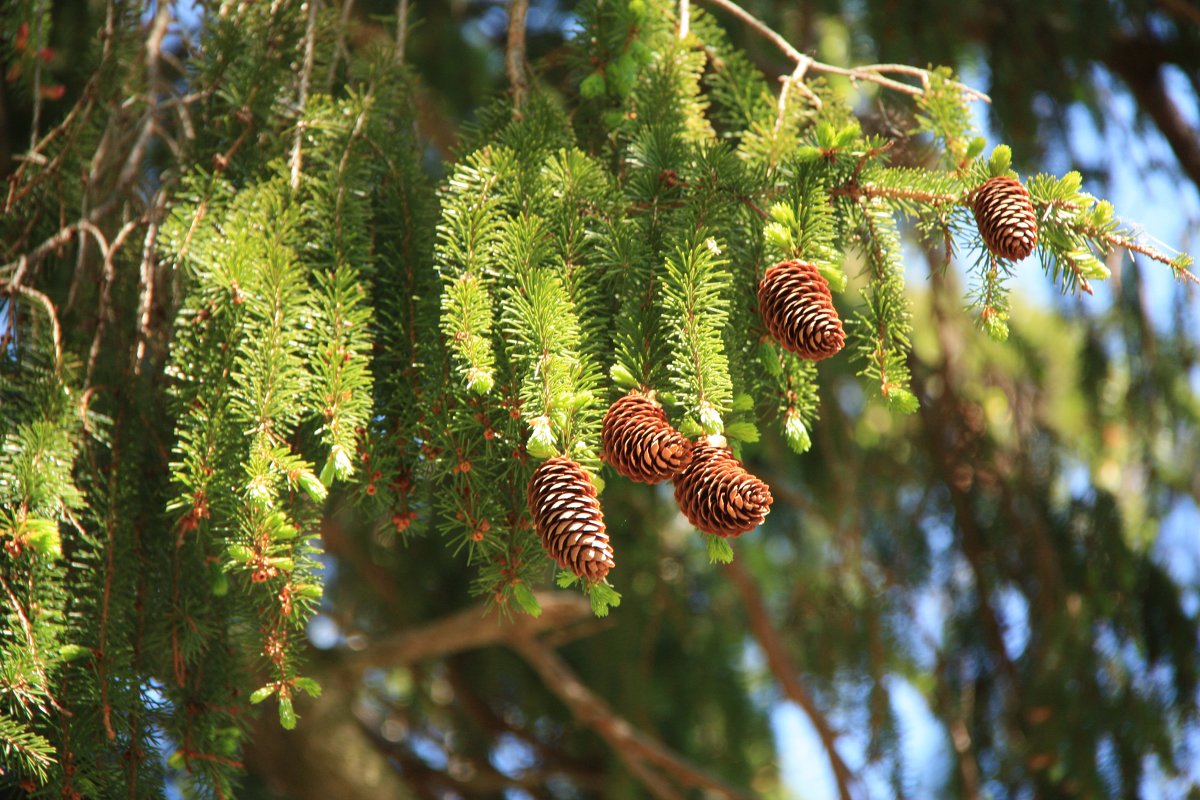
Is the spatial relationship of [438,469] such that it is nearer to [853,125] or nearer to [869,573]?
[853,125]

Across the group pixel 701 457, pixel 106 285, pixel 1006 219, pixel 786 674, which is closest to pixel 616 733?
pixel 786 674

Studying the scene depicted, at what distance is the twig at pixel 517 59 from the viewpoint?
161 centimetres

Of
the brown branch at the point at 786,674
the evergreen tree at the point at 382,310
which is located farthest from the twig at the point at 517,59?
the brown branch at the point at 786,674

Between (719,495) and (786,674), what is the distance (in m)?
1.90

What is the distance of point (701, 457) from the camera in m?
1.16

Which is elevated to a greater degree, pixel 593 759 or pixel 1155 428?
pixel 1155 428

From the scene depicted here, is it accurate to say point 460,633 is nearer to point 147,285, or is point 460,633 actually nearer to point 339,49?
point 147,285

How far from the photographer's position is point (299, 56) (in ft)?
5.64

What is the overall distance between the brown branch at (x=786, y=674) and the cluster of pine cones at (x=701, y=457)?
1.68 m

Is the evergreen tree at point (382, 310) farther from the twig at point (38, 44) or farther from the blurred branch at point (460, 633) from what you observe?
the blurred branch at point (460, 633)

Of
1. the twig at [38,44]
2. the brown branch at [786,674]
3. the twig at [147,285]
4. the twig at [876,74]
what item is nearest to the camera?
the twig at [876,74]

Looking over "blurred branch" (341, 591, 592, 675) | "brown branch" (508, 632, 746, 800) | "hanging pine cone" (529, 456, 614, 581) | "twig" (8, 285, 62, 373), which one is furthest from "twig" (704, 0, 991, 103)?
"brown branch" (508, 632, 746, 800)

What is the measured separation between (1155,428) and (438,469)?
2.40 meters

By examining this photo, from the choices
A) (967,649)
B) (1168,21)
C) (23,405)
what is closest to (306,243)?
(23,405)
